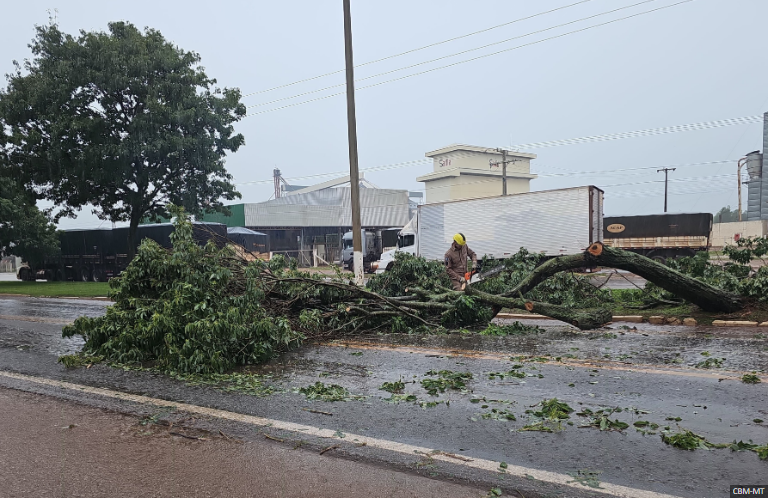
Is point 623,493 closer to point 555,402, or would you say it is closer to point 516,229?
point 555,402

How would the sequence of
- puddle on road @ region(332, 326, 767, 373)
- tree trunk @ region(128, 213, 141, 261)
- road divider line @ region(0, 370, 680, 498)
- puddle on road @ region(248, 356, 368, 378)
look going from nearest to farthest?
road divider line @ region(0, 370, 680, 498) → puddle on road @ region(332, 326, 767, 373) → puddle on road @ region(248, 356, 368, 378) → tree trunk @ region(128, 213, 141, 261)

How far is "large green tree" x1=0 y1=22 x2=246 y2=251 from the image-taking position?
23.7 metres

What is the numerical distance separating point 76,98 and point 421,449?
2572cm

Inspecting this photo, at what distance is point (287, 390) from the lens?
556cm

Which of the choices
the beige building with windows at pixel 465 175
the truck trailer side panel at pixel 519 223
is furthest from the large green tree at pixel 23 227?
the beige building with windows at pixel 465 175

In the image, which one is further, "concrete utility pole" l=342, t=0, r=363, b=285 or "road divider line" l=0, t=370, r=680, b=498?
"concrete utility pole" l=342, t=0, r=363, b=285

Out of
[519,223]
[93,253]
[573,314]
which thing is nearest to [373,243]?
[519,223]

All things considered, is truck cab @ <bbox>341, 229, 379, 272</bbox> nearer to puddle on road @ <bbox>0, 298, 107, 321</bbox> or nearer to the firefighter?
puddle on road @ <bbox>0, 298, 107, 321</bbox>

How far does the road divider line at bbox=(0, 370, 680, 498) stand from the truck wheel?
3292 centimetres

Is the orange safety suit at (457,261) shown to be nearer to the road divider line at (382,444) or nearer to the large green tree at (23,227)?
→ the road divider line at (382,444)

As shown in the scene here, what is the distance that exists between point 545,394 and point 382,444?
179 centimetres

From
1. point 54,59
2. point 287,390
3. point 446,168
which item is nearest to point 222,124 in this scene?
point 54,59

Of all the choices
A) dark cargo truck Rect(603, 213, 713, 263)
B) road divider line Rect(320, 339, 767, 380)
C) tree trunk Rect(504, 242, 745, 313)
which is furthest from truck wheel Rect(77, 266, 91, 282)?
tree trunk Rect(504, 242, 745, 313)

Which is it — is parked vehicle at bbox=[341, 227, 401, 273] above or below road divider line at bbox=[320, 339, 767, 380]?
above
